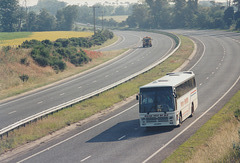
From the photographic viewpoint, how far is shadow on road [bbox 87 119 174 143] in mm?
24072

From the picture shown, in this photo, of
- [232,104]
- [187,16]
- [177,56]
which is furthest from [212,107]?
[187,16]

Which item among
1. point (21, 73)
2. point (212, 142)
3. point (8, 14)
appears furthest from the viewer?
point (8, 14)

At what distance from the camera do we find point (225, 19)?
134125 millimetres

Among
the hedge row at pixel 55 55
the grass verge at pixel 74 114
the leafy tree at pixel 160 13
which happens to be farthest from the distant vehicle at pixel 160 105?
the leafy tree at pixel 160 13

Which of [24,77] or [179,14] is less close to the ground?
[179,14]

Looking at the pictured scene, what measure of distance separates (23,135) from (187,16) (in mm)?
148563

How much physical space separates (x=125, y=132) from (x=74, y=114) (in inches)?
274

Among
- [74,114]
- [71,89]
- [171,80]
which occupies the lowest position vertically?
[71,89]

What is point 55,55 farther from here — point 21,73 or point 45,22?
point 45,22

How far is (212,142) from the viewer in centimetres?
1959

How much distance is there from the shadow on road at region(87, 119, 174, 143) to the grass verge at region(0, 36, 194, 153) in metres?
3.93

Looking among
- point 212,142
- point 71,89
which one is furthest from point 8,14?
point 212,142

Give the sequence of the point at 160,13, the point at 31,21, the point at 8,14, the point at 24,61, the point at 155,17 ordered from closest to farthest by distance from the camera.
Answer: the point at 24,61, the point at 8,14, the point at 31,21, the point at 160,13, the point at 155,17

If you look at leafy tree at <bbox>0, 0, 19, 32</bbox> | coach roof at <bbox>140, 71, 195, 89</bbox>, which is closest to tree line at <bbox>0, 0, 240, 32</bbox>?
leafy tree at <bbox>0, 0, 19, 32</bbox>
